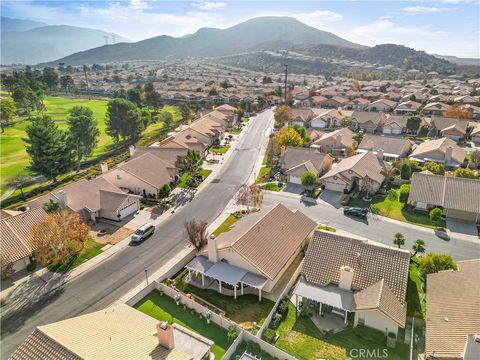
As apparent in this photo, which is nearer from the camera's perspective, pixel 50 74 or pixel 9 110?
pixel 9 110

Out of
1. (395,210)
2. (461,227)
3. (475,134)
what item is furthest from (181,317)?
(475,134)

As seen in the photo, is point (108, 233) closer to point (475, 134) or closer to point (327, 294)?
point (327, 294)

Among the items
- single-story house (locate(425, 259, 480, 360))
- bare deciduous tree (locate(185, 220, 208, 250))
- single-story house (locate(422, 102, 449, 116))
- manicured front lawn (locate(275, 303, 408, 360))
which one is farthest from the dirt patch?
single-story house (locate(422, 102, 449, 116))

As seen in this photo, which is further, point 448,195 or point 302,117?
point 302,117

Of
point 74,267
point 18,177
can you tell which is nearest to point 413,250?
point 74,267

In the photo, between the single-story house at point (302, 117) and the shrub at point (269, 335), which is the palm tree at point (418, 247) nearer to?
the shrub at point (269, 335)

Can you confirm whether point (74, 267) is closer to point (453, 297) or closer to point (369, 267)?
point (369, 267)
